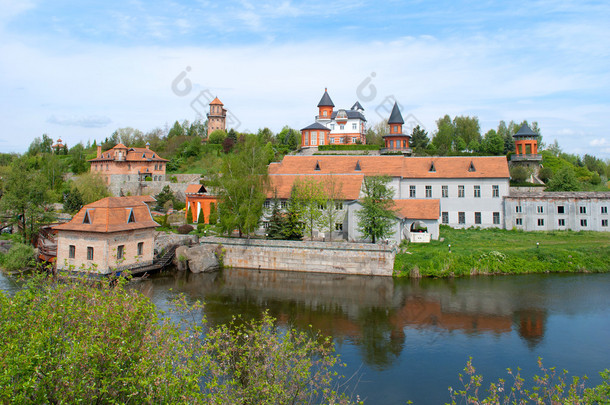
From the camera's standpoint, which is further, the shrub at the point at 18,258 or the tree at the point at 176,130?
the tree at the point at 176,130

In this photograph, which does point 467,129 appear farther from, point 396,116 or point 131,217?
point 131,217

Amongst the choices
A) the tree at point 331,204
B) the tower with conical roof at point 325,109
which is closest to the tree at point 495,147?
the tower with conical roof at point 325,109

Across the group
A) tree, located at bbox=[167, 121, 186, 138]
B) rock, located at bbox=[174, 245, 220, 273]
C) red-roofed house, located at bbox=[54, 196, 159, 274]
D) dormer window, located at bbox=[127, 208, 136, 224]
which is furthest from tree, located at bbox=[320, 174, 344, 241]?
tree, located at bbox=[167, 121, 186, 138]

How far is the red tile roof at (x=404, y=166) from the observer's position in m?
42.3

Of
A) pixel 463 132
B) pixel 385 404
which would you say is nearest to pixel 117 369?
pixel 385 404

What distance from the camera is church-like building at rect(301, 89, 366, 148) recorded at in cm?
6353

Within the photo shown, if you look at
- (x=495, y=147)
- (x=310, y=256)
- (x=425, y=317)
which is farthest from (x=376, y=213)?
(x=495, y=147)

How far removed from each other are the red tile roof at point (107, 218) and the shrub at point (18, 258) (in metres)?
3.19

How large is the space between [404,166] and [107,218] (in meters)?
28.4

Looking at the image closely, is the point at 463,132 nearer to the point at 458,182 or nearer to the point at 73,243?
the point at 458,182

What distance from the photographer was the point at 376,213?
104 feet

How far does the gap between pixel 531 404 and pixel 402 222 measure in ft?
74.0

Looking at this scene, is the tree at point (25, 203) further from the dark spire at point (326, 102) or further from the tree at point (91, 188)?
the dark spire at point (326, 102)

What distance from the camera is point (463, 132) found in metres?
75.9
